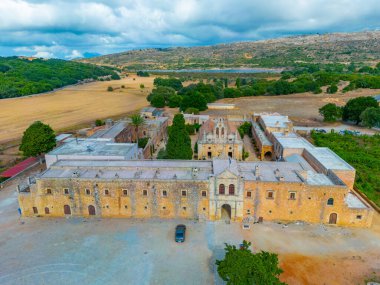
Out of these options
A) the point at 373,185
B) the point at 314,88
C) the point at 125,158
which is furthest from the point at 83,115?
the point at 314,88

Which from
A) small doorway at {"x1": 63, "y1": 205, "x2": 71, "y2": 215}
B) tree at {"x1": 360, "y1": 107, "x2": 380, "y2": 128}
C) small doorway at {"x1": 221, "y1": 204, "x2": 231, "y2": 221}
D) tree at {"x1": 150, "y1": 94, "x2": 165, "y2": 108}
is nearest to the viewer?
small doorway at {"x1": 221, "y1": 204, "x2": 231, "y2": 221}

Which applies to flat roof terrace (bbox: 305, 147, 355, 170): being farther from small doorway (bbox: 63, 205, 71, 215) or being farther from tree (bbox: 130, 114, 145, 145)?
tree (bbox: 130, 114, 145, 145)

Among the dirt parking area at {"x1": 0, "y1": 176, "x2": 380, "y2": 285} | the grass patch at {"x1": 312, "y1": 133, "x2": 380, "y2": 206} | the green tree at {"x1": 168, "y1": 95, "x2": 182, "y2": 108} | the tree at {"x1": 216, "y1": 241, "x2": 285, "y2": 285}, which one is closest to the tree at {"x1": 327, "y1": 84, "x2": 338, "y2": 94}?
the grass patch at {"x1": 312, "y1": 133, "x2": 380, "y2": 206}

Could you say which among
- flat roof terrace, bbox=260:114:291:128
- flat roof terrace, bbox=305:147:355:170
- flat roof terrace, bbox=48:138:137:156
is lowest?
flat roof terrace, bbox=305:147:355:170

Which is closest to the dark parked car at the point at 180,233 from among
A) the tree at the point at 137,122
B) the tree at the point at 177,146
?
the tree at the point at 177,146

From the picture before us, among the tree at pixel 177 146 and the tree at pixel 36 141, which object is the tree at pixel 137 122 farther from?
the tree at pixel 177 146

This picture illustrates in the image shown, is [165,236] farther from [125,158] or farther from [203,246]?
[125,158]
